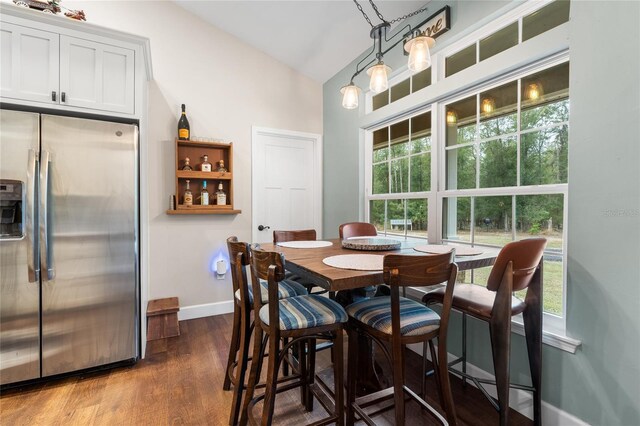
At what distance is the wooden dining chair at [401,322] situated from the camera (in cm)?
111

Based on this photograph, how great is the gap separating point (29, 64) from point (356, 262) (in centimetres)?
246

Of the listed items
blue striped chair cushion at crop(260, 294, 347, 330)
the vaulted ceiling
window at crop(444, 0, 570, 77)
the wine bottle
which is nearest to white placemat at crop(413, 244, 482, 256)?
blue striped chair cushion at crop(260, 294, 347, 330)

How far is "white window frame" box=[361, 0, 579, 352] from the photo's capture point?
5.33ft

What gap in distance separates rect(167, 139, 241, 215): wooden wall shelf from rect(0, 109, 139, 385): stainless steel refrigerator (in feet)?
2.67

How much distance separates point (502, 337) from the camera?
1354 millimetres

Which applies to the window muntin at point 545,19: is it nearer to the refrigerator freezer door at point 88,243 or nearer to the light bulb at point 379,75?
the light bulb at point 379,75

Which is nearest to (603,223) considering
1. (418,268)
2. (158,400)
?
(418,268)

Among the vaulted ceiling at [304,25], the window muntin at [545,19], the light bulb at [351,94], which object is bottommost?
the light bulb at [351,94]

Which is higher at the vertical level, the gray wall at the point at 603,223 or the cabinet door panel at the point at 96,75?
the cabinet door panel at the point at 96,75

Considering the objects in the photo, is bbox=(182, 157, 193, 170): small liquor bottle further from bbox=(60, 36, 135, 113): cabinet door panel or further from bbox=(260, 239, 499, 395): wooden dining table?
bbox=(260, 239, 499, 395): wooden dining table

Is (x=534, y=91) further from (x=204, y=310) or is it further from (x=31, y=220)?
(x=204, y=310)

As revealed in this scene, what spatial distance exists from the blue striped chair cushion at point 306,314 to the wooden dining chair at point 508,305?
493mm

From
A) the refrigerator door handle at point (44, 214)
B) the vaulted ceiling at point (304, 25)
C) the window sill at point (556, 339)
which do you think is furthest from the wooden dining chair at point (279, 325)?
the vaulted ceiling at point (304, 25)

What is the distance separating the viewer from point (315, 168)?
382 cm
